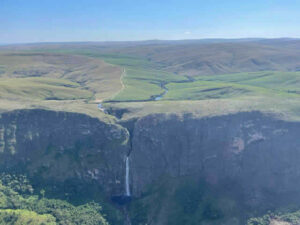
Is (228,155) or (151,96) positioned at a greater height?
(151,96)

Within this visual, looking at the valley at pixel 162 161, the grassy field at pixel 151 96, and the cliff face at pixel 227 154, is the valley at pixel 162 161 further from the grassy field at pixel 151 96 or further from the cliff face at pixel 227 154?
the grassy field at pixel 151 96

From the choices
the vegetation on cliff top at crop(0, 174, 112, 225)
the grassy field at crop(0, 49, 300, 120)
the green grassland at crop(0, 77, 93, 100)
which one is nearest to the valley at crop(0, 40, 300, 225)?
the vegetation on cliff top at crop(0, 174, 112, 225)

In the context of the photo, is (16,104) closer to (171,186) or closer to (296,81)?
(171,186)

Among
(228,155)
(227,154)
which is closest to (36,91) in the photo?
(227,154)

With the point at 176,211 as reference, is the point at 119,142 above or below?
above

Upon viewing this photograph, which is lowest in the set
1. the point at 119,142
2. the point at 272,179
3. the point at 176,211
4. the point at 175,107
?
the point at 176,211

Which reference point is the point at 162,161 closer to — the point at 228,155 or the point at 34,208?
the point at 228,155

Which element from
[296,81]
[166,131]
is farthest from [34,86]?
[296,81]

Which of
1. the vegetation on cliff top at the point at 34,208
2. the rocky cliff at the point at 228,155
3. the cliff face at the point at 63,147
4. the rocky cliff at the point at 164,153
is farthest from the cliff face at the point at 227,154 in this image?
the vegetation on cliff top at the point at 34,208
